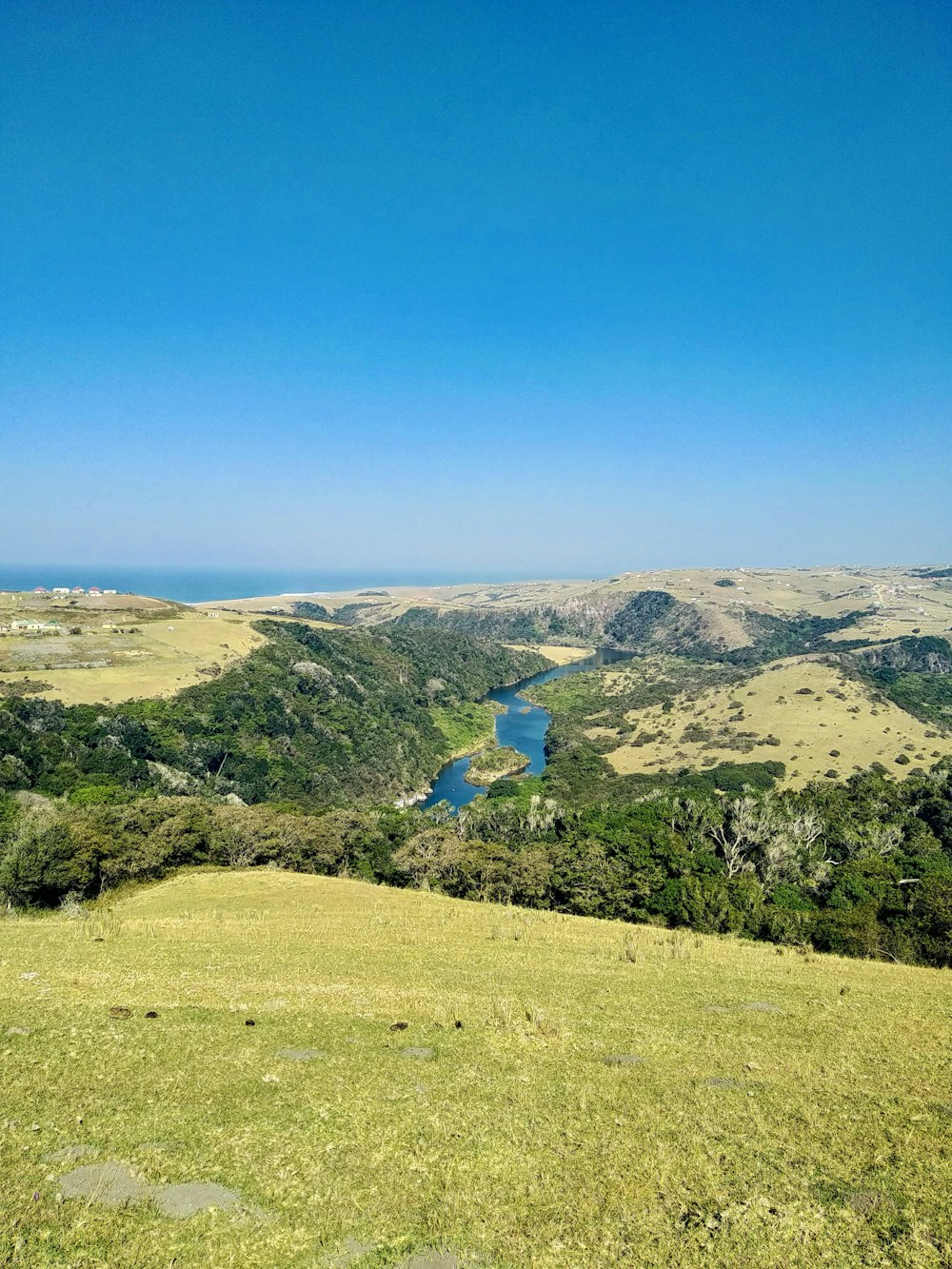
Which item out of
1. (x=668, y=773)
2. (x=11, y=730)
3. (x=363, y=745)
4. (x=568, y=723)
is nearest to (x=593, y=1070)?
(x=11, y=730)

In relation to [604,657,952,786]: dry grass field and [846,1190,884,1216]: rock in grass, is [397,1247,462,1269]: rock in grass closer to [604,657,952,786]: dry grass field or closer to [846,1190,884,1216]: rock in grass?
[846,1190,884,1216]: rock in grass

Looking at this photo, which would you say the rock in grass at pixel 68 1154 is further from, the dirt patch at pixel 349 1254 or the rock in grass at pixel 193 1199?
the dirt patch at pixel 349 1254

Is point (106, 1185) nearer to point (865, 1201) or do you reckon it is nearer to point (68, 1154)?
point (68, 1154)

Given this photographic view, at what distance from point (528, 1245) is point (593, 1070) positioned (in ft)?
19.5

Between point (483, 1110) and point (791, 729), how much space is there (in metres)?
153

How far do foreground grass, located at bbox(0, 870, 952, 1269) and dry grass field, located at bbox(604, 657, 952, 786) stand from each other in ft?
378

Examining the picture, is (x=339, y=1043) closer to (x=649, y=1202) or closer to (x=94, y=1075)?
(x=94, y=1075)

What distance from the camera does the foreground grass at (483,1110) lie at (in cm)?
884

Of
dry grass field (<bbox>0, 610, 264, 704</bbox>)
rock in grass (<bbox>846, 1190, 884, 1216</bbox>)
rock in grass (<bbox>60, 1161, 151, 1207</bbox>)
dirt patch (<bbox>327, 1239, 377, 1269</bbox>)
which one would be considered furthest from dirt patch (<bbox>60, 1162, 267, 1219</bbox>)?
dry grass field (<bbox>0, 610, 264, 704</bbox>)

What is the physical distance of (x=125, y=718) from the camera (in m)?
107

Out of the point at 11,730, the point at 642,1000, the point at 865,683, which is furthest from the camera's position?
the point at 865,683

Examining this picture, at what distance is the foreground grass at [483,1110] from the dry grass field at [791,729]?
4536 inches

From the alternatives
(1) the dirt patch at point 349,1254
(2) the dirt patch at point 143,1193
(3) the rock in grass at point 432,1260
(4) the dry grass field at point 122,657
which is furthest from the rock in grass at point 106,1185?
(4) the dry grass field at point 122,657

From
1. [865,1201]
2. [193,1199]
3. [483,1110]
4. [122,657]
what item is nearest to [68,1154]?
[193,1199]
